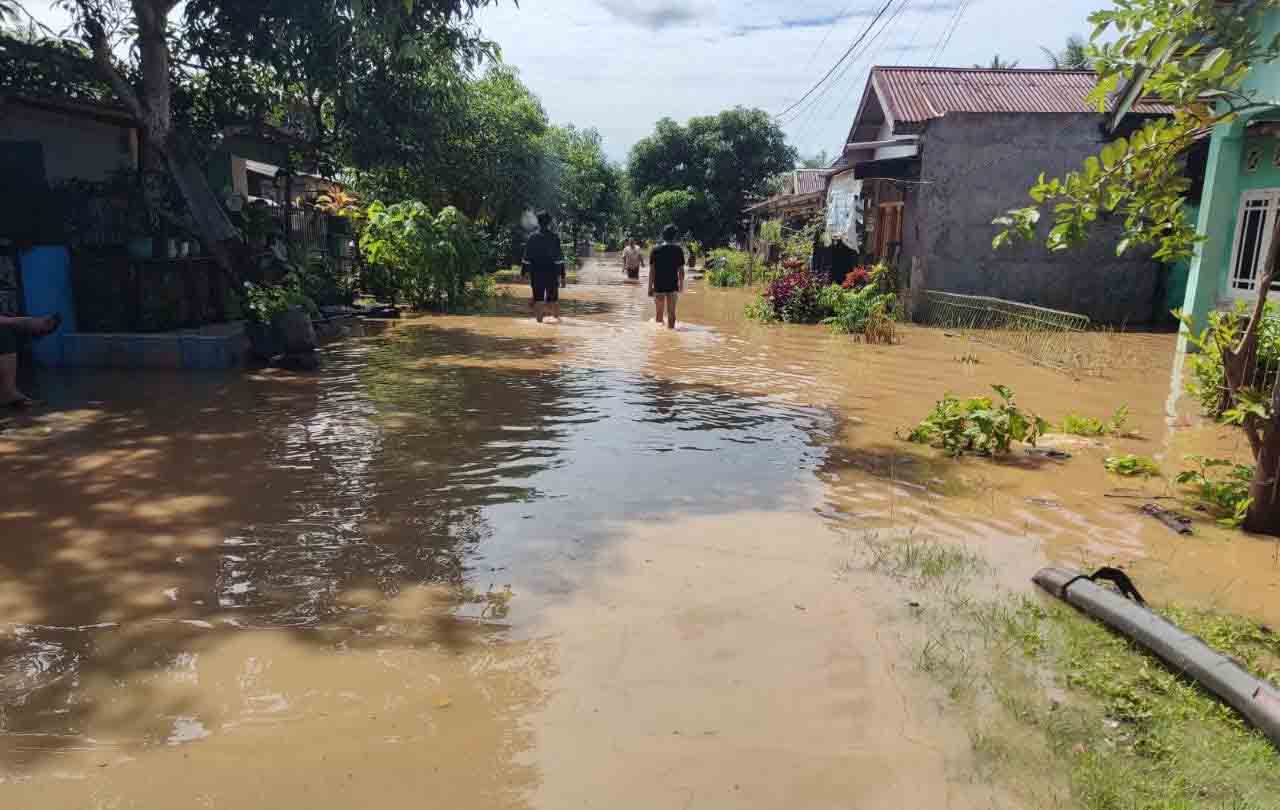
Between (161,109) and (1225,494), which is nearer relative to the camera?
(1225,494)

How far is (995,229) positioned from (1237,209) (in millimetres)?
6941

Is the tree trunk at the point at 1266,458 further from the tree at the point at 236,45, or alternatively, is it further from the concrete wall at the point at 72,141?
the concrete wall at the point at 72,141

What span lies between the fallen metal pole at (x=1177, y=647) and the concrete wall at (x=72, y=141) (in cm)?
1243

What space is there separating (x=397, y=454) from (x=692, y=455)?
2.22 m

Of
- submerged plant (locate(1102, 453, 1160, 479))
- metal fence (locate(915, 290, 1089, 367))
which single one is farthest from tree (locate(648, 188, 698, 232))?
submerged plant (locate(1102, 453, 1160, 479))

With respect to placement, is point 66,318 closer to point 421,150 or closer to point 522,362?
point 522,362

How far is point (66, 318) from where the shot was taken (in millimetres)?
9727

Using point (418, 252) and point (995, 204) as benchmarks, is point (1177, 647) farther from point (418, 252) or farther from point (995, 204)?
point (995, 204)

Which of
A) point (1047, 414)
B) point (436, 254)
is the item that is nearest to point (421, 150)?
point (436, 254)

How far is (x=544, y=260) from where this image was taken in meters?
14.9

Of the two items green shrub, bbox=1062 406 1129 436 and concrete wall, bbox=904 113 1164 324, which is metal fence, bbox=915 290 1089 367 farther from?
green shrub, bbox=1062 406 1129 436

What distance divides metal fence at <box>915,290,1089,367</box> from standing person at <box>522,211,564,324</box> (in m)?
7.06

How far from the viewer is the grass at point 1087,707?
2770 millimetres

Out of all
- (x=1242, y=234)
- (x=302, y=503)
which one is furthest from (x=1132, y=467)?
(x=1242, y=234)
